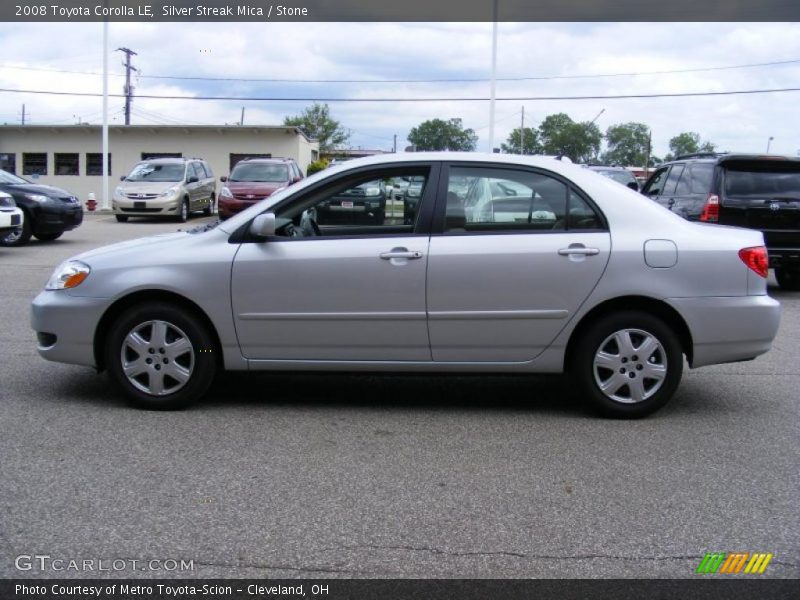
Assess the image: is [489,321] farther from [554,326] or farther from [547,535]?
[547,535]

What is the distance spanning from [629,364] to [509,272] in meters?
0.96

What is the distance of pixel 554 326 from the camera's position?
5203 millimetres

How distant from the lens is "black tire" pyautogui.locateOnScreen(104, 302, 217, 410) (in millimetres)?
5234

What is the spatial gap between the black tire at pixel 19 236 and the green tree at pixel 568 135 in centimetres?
2528

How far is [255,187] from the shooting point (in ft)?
67.9

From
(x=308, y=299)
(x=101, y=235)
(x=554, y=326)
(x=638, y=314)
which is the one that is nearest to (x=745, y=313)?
(x=638, y=314)

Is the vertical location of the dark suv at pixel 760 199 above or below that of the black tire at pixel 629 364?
above

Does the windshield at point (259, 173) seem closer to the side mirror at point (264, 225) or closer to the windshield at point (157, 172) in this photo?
the windshield at point (157, 172)

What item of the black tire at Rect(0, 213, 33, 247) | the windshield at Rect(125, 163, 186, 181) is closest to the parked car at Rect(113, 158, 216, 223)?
the windshield at Rect(125, 163, 186, 181)

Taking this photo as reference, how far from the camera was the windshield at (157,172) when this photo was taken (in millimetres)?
23125

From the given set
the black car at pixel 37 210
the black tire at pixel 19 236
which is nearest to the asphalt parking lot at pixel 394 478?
the black tire at pixel 19 236

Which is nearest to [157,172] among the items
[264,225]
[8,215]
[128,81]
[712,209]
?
[8,215]
